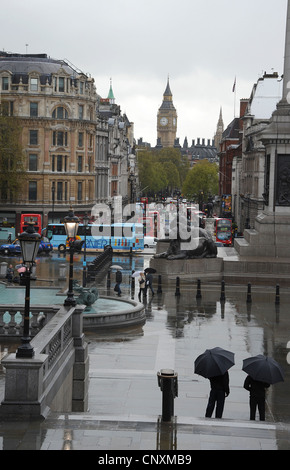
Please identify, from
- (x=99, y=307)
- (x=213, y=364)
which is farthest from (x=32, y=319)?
(x=99, y=307)

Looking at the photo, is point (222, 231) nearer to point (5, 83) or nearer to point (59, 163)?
point (59, 163)

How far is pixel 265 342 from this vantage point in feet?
78.8

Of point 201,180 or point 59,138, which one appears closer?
point 59,138

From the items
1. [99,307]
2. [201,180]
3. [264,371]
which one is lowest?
[99,307]

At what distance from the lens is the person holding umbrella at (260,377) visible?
48.6ft

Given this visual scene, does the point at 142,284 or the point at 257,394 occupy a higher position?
the point at 257,394

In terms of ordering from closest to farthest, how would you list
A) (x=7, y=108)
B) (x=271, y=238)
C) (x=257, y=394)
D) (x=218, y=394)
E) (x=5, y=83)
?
(x=218, y=394) → (x=257, y=394) → (x=271, y=238) → (x=7, y=108) → (x=5, y=83)

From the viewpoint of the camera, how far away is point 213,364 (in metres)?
14.9

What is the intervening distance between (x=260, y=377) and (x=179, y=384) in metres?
4.15

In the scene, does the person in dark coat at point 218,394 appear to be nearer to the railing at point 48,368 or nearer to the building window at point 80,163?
the railing at point 48,368


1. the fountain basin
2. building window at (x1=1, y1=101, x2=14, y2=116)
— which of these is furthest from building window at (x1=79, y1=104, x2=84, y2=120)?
the fountain basin

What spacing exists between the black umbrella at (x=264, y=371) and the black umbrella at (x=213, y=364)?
1.40 feet
